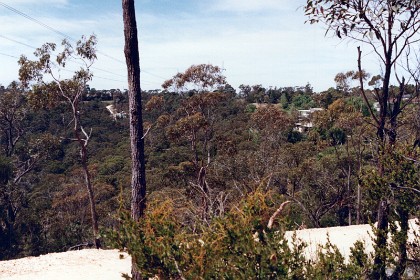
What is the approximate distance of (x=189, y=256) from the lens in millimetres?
3570

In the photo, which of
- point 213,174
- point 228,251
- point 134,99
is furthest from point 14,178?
point 228,251

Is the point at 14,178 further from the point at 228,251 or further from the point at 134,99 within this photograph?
the point at 228,251

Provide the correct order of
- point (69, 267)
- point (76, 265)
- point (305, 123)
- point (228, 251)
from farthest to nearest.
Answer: point (305, 123), point (76, 265), point (69, 267), point (228, 251)

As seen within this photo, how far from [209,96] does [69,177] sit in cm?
996

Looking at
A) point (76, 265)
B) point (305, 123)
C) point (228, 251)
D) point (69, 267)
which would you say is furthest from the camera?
point (305, 123)

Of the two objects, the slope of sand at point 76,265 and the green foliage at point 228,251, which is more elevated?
the green foliage at point 228,251

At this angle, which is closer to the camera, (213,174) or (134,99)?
(134,99)

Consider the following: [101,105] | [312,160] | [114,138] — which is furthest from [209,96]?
[101,105]

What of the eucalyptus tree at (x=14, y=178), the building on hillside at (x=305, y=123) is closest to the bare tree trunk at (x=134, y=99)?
the eucalyptus tree at (x=14, y=178)

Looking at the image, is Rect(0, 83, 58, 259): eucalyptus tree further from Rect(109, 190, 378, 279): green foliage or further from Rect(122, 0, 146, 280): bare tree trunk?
Rect(109, 190, 378, 279): green foliage

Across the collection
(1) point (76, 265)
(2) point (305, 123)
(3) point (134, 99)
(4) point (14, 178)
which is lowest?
(1) point (76, 265)

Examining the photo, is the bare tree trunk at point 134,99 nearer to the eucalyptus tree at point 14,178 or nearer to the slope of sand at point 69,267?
the slope of sand at point 69,267

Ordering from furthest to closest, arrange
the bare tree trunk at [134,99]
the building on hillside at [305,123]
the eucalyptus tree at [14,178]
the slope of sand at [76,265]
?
the building on hillside at [305,123]
the eucalyptus tree at [14,178]
the slope of sand at [76,265]
the bare tree trunk at [134,99]

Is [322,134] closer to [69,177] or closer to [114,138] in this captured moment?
[69,177]
